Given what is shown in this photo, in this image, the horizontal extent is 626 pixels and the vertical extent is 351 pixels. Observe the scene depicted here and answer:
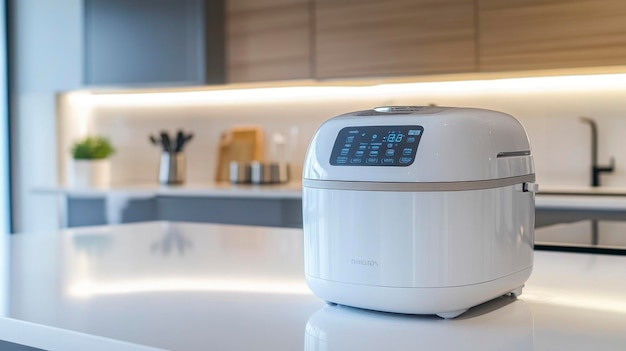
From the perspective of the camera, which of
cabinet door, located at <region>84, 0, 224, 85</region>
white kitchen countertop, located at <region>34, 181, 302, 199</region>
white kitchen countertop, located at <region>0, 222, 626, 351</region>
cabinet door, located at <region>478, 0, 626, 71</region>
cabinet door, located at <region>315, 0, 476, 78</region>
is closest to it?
white kitchen countertop, located at <region>0, 222, 626, 351</region>

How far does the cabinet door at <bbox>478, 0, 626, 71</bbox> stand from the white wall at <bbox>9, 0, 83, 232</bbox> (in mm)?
2187

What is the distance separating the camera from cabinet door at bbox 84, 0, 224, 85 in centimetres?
365

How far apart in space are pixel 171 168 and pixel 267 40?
891 millimetres

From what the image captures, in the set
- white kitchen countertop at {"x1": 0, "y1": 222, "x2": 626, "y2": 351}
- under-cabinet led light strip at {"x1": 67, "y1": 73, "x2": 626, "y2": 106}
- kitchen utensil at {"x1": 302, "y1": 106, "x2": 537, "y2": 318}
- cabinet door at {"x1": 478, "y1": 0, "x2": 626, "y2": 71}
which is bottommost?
white kitchen countertop at {"x1": 0, "y1": 222, "x2": 626, "y2": 351}

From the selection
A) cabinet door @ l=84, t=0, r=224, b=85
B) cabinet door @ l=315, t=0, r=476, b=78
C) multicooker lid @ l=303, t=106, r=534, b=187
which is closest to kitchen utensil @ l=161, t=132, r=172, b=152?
cabinet door @ l=84, t=0, r=224, b=85

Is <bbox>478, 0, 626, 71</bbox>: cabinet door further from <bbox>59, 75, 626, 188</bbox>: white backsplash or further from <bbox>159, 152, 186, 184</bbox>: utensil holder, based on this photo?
<bbox>159, 152, 186, 184</bbox>: utensil holder

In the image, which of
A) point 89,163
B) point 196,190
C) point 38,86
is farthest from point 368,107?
point 38,86

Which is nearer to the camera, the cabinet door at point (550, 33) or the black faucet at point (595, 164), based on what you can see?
the cabinet door at point (550, 33)

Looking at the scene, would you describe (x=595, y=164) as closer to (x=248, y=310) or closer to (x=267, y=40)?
(x=267, y=40)

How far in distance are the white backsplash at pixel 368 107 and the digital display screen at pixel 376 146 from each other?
2468 millimetres

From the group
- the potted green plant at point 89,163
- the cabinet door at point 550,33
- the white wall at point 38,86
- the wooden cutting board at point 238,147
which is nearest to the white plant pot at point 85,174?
the potted green plant at point 89,163

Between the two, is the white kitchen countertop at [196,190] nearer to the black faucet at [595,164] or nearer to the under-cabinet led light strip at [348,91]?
the under-cabinet led light strip at [348,91]

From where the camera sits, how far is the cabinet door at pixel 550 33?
2.81 m

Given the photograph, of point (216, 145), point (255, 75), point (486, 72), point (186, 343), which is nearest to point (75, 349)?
point (186, 343)
